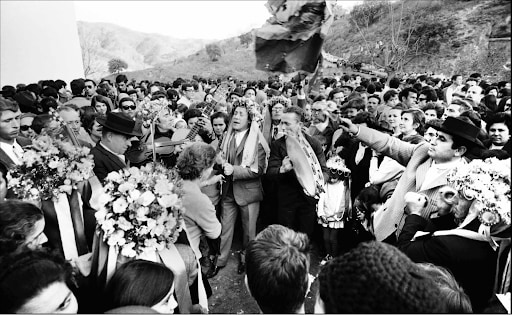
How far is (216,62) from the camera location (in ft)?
131

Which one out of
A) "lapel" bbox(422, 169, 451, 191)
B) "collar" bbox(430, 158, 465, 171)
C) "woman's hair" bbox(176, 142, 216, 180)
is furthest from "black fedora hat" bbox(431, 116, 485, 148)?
"woman's hair" bbox(176, 142, 216, 180)

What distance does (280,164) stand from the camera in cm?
374

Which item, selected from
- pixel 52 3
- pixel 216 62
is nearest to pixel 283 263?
pixel 52 3

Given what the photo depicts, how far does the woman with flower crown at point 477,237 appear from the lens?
1812 millimetres

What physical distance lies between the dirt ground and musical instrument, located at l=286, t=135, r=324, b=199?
0.96 m

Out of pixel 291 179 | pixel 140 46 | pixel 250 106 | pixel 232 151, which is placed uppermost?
pixel 140 46

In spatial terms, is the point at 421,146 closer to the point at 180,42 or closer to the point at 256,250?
the point at 256,250

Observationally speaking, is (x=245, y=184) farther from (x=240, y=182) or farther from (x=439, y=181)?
(x=439, y=181)

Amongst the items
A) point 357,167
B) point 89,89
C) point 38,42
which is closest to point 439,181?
point 357,167

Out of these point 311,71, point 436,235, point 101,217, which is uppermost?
point 311,71

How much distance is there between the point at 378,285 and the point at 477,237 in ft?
3.83

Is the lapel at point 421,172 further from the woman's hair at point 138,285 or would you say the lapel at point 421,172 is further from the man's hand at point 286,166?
the woman's hair at point 138,285

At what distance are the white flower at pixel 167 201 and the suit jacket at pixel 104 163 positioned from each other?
136 cm

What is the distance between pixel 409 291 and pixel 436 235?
41.8 inches
